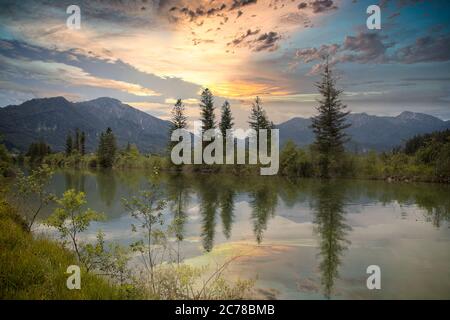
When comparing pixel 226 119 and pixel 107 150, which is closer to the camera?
pixel 226 119

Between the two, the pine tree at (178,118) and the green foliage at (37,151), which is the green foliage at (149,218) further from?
the green foliage at (37,151)

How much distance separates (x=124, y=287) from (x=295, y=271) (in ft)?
14.9

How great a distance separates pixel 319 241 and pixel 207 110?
5127 centimetres

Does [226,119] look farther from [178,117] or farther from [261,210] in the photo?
[261,210]

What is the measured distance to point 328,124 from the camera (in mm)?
47719

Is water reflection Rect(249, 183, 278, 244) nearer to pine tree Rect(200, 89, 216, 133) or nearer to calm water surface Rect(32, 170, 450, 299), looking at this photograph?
calm water surface Rect(32, 170, 450, 299)

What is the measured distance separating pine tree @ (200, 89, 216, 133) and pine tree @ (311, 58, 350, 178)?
19.1 metres

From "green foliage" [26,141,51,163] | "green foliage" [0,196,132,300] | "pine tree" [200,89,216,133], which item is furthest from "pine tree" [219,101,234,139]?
"green foliage" [26,141,51,163]

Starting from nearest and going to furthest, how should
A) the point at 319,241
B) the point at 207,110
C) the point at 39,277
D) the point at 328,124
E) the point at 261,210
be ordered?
the point at 39,277 < the point at 319,241 < the point at 261,210 < the point at 328,124 < the point at 207,110

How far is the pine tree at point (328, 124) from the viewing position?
153 ft

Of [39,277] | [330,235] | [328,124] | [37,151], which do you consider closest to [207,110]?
[328,124]
